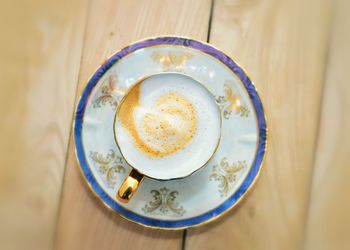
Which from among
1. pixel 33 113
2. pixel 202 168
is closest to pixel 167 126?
pixel 202 168

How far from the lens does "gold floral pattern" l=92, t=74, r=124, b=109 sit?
0.59 meters

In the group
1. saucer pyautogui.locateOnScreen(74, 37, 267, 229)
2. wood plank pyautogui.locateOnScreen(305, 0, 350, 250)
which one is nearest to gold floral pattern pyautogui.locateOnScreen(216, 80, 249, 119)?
saucer pyautogui.locateOnScreen(74, 37, 267, 229)

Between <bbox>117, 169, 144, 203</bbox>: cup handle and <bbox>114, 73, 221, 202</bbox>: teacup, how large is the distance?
0.04 feet

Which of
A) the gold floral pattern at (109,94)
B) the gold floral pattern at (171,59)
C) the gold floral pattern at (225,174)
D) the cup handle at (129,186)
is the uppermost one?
the gold floral pattern at (171,59)

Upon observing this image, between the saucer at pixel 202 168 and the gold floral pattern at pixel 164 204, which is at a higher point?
the saucer at pixel 202 168

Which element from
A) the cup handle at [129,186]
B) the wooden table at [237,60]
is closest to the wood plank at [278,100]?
the wooden table at [237,60]

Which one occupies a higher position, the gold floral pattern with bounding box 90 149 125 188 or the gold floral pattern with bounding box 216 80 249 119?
the gold floral pattern with bounding box 216 80 249 119

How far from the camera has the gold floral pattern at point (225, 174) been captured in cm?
58

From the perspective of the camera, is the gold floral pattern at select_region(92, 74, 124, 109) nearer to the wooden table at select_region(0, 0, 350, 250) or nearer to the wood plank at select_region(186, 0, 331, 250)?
the wooden table at select_region(0, 0, 350, 250)

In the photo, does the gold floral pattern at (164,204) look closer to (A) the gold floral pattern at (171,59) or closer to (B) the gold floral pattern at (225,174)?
(B) the gold floral pattern at (225,174)

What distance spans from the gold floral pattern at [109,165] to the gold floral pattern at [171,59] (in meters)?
0.13

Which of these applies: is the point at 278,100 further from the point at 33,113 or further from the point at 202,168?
the point at 33,113

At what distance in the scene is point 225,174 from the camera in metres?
0.58

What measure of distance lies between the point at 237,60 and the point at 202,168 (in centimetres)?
15
